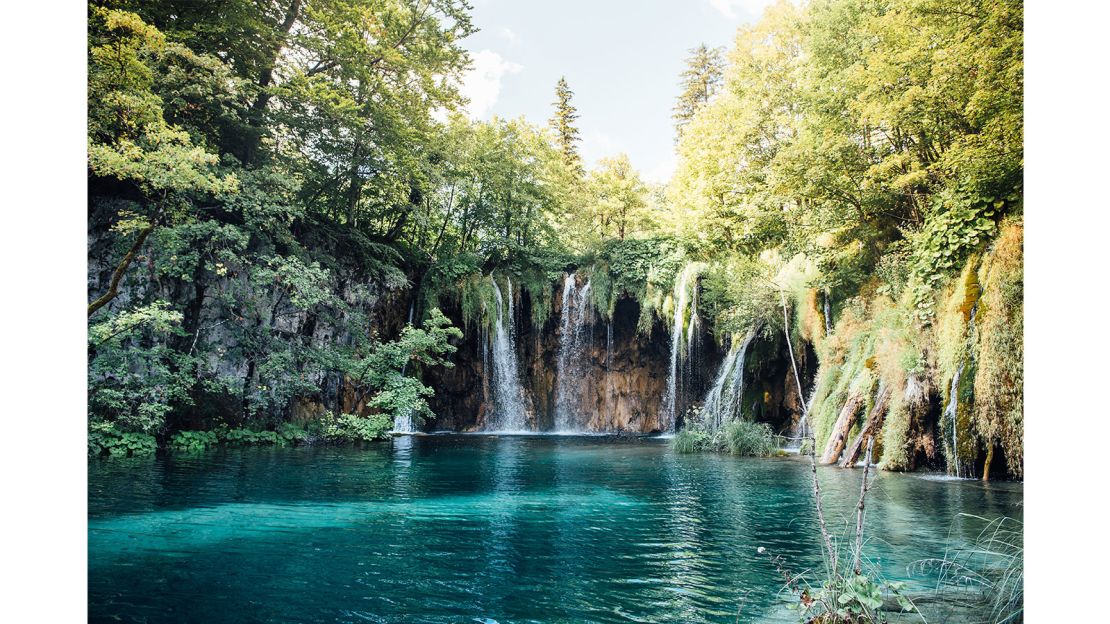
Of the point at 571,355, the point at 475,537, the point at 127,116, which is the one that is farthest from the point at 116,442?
the point at 571,355

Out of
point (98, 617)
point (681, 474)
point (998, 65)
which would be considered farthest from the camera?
point (681, 474)

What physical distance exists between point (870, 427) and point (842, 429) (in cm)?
51

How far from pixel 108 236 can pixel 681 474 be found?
22.8 ft

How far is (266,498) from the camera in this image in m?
5.02

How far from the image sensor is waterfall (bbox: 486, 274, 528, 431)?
1268 centimetres

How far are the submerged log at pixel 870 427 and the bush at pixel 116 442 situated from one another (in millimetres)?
7512

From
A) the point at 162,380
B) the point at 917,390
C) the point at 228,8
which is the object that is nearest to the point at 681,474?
the point at 917,390

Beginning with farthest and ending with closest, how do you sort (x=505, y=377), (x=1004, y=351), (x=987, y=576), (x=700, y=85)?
1. (x=505, y=377)
2. (x=700, y=85)
3. (x=1004, y=351)
4. (x=987, y=576)

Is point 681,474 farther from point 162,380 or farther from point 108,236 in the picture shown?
point 108,236

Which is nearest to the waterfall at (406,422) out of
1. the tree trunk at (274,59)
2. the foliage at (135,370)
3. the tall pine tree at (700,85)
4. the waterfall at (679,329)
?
the tree trunk at (274,59)

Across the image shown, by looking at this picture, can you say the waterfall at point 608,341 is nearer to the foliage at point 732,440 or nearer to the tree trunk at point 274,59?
the foliage at point 732,440

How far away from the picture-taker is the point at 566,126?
29.7 feet

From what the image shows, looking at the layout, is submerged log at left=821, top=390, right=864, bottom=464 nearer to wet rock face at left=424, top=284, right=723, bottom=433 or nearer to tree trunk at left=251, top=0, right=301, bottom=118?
wet rock face at left=424, top=284, right=723, bottom=433

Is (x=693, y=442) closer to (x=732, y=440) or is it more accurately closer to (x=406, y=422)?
(x=732, y=440)
